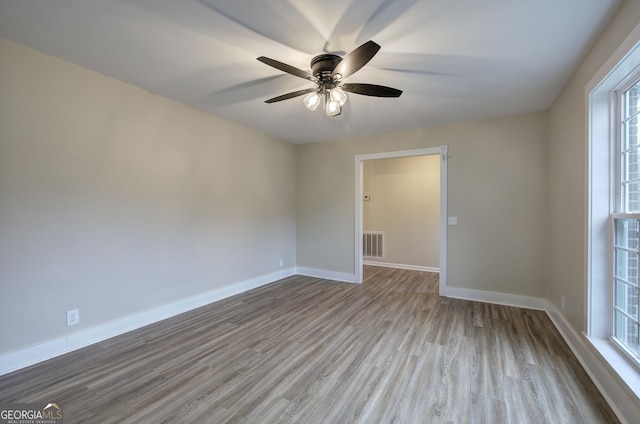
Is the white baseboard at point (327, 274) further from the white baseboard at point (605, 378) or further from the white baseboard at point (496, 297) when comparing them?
the white baseboard at point (605, 378)

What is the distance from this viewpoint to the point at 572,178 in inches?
98.1

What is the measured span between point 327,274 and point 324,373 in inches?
113

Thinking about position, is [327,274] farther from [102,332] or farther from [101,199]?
[101,199]

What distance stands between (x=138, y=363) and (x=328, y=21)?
2.95 metres

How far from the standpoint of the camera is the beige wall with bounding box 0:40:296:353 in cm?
210

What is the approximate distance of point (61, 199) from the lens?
2324 mm

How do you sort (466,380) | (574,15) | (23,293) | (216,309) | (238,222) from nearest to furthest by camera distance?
(574,15), (466,380), (23,293), (216,309), (238,222)

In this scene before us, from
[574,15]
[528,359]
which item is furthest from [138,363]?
[574,15]

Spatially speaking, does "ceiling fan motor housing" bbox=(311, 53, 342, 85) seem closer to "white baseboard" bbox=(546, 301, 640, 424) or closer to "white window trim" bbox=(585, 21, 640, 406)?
"white window trim" bbox=(585, 21, 640, 406)

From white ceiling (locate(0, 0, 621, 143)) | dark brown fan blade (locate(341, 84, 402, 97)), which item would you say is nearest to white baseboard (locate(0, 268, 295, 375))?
white ceiling (locate(0, 0, 621, 143))

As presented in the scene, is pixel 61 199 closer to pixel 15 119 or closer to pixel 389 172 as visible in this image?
pixel 15 119

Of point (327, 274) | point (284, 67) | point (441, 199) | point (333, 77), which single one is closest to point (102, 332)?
point (284, 67)

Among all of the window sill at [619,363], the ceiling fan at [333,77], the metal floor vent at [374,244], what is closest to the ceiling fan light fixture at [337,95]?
the ceiling fan at [333,77]

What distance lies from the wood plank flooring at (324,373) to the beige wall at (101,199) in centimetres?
44
